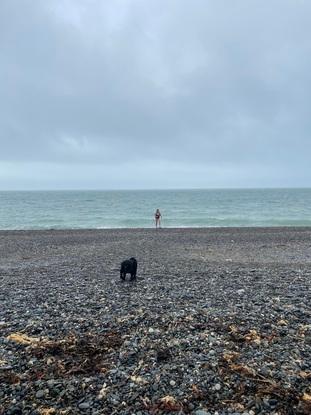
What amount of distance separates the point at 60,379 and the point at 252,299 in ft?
18.0

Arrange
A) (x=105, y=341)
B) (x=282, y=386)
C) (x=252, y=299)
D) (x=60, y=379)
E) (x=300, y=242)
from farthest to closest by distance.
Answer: (x=300, y=242) < (x=252, y=299) < (x=105, y=341) < (x=60, y=379) < (x=282, y=386)

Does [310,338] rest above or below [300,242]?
above

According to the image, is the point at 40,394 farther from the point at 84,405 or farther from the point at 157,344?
the point at 157,344

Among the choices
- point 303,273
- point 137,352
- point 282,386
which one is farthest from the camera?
point 303,273

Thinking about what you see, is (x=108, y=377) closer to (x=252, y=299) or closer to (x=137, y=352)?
(x=137, y=352)

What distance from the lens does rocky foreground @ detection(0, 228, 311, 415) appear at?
4484 millimetres

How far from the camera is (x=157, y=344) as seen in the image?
5.99 m

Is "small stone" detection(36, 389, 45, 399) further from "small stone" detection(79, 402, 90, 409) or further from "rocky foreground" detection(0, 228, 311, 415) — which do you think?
"small stone" detection(79, 402, 90, 409)

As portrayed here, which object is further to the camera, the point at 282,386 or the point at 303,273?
the point at 303,273

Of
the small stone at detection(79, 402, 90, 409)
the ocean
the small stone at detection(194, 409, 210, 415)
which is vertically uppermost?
the small stone at detection(194, 409, 210, 415)

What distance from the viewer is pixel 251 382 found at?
478 centimetres

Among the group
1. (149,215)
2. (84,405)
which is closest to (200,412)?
(84,405)

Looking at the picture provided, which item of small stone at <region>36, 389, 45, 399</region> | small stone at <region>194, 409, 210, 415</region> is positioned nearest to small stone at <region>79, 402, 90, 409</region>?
small stone at <region>36, 389, 45, 399</region>

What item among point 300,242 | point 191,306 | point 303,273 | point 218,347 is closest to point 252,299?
point 191,306
